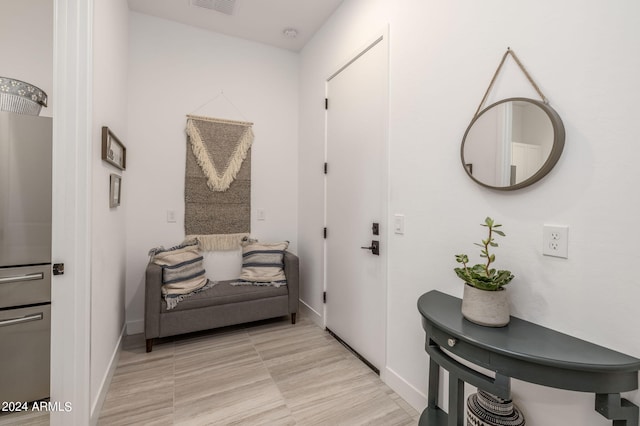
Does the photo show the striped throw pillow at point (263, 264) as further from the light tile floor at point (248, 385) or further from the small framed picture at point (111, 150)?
the small framed picture at point (111, 150)

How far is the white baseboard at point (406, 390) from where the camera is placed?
1.77 metres

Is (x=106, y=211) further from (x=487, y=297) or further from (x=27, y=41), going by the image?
(x=487, y=297)

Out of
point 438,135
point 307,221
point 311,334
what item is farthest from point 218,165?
point 438,135

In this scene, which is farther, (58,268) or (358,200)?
(358,200)

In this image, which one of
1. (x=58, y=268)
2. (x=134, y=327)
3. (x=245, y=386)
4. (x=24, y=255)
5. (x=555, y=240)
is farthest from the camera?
(x=134, y=327)

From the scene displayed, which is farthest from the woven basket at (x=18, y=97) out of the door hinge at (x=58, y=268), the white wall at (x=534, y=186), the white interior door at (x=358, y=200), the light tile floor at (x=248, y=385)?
the white wall at (x=534, y=186)

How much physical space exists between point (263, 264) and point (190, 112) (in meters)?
1.75

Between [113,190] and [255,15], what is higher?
[255,15]

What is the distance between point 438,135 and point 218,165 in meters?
2.30

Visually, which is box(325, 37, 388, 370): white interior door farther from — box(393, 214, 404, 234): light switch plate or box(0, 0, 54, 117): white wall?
box(0, 0, 54, 117): white wall

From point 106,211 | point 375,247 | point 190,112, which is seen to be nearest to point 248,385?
point 375,247

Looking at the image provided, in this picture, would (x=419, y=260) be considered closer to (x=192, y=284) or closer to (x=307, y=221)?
(x=307, y=221)

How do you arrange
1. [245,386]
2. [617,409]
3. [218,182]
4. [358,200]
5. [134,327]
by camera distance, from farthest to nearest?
1. [218,182]
2. [134,327]
3. [358,200]
4. [245,386]
5. [617,409]

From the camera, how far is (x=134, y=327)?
2.79m
